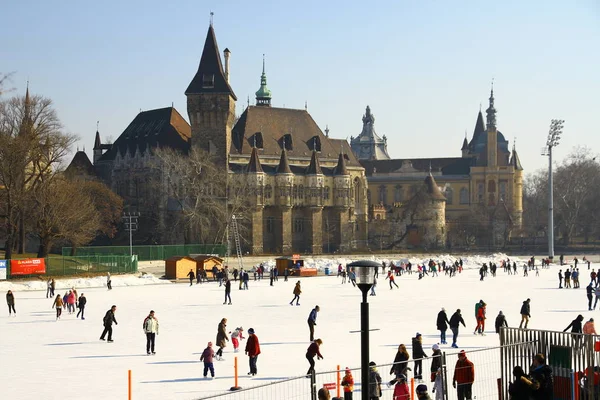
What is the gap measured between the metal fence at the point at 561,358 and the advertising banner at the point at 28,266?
4103 centimetres

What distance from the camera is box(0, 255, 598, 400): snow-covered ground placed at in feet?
64.2

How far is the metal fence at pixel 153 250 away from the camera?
69.7 meters

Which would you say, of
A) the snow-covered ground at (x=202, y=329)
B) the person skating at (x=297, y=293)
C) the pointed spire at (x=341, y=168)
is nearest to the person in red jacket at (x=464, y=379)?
the snow-covered ground at (x=202, y=329)

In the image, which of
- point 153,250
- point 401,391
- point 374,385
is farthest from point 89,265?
point 401,391

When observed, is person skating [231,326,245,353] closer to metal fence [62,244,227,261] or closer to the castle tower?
metal fence [62,244,227,261]

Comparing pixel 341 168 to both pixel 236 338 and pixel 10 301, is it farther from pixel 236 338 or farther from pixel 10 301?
pixel 236 338

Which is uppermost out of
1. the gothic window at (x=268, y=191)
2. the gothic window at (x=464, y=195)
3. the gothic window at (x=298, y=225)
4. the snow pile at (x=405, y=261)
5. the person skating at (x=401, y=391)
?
the gothic window at (x=464, y=195)

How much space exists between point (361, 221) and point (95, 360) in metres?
86.1

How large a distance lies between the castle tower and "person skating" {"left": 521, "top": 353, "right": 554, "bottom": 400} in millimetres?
80693

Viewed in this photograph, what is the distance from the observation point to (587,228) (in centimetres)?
12062

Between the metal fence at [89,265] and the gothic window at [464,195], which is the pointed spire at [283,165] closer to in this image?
the metal fence at [89,265]

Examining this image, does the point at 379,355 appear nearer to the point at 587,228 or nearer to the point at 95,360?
the point at 95,360

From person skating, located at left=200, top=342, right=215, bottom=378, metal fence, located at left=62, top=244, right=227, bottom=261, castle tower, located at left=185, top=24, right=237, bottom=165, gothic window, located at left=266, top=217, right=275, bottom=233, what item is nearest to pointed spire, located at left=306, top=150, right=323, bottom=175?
gothic window, located at left=266, top=217, right=275, bottom=233

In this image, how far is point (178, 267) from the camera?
59719 millimetres
